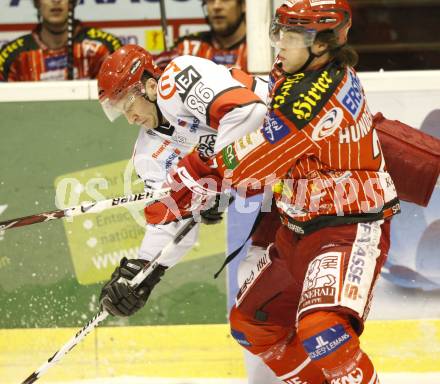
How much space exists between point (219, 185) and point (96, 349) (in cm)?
114

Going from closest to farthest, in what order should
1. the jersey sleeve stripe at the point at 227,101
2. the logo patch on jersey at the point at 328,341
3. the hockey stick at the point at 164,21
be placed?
the logo patch on jersey at the point at 328,341 < the jersey sleeve stripe at the point at 227,101 < the hockey stick at the point at 164,21

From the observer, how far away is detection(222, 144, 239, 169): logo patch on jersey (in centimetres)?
292

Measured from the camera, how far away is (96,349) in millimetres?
3982

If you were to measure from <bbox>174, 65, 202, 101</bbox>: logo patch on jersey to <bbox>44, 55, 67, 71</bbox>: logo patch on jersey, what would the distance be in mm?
1669

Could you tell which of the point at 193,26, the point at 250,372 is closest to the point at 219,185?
the point at 250,372

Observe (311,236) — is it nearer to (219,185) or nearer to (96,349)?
(219,185)

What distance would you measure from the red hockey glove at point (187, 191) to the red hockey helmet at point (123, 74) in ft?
0.91

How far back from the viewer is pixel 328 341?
280 cm

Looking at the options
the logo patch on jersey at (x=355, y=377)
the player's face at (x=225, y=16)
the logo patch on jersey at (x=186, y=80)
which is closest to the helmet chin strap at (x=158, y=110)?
the logo patch on jersey at (x=186, y=80)

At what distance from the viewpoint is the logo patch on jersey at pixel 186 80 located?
2975 mm

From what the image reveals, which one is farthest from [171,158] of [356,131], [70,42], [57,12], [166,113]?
[57,12]

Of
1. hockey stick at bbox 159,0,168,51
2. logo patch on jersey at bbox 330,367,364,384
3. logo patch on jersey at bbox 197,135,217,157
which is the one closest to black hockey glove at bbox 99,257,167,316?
logo patch on jersey at bbox 197,135,217,157

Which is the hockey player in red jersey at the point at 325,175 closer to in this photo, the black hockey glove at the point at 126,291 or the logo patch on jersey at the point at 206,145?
the logo patch on jersey at the point at 206,145

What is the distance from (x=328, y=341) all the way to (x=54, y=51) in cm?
230
